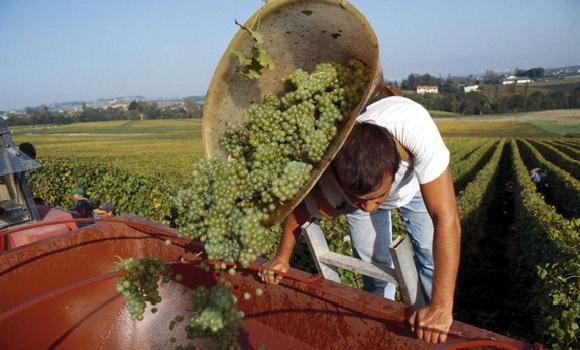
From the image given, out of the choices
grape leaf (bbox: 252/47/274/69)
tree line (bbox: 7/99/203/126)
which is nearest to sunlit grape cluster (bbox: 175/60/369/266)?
grape leaf (bbox: 252/47/274/69)

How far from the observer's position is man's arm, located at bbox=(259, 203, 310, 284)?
2.15 metres

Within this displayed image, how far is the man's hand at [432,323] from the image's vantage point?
1.46 metres

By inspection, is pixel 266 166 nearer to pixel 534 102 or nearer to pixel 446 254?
pixel 446 254

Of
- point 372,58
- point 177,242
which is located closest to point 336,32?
point 372,58

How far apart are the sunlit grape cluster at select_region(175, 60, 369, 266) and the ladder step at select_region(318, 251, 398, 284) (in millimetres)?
618

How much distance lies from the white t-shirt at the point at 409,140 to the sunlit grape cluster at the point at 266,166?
23 cm

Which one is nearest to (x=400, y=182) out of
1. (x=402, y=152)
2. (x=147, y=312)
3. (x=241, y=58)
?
(x=402, y=152)

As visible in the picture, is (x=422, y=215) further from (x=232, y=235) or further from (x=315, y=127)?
(x=232, y=235)

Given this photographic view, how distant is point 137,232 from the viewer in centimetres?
270

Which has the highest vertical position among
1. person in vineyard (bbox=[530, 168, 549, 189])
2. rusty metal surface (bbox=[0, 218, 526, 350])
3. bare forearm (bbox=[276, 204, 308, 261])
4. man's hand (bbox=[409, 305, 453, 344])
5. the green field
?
bare forearm (bbox=[276, 204, 308, 261])

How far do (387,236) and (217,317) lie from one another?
4.83 ft

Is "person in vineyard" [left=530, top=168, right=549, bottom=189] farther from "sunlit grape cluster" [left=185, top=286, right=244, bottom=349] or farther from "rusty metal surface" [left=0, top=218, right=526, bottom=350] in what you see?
"sunlit grape cluster" [left=185, top=286, right=244, bottom=349]

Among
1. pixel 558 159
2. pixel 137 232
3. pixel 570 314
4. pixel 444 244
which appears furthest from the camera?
pixel 558 159

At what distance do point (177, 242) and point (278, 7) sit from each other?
1464 mm
